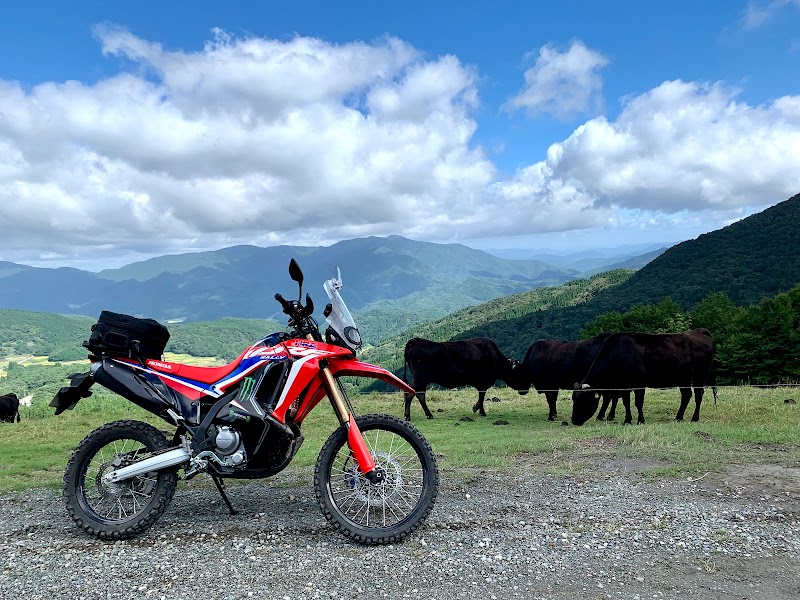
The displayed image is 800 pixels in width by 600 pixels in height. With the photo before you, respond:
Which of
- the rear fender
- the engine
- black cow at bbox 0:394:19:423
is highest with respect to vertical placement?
the rear fender

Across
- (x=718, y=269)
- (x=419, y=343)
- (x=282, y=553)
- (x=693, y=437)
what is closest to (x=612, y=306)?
(x=718, y=269)

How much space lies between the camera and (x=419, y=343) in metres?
19.3

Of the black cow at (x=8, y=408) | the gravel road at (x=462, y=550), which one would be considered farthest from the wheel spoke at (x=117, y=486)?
the black cow at (x=8, y=408)

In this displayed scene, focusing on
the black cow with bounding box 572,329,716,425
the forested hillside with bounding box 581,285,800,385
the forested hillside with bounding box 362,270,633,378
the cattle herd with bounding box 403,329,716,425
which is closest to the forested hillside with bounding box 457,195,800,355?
the forested hillside with bounding box 362,270,633,378

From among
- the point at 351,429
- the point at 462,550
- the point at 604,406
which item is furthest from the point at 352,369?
the point at 604,406

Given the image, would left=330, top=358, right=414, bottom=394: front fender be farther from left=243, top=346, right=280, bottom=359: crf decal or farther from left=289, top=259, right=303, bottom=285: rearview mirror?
left=289, top=259, right=303, bottom=285: rearview mirror

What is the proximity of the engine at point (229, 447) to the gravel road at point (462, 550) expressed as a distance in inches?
27.5

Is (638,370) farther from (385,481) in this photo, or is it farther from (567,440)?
(385,481)

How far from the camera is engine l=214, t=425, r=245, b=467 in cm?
524

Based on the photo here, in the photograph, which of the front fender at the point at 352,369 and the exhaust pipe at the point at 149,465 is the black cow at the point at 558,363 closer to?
the front fender at the point at 352,369

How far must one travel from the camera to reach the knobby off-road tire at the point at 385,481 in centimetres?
517

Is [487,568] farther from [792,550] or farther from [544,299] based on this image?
[544,299]

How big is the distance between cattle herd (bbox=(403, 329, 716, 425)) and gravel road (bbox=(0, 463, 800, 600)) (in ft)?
23.1

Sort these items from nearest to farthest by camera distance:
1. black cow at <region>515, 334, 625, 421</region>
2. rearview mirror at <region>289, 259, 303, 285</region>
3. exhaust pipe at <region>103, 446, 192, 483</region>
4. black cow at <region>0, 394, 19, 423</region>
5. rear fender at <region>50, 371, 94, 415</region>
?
1. rearview mirror at <region>289, 259, 303, 285</region>
2. exhaust pipe at <region>103, 446, 192, 483</region>
3. rear fender at <region>50, 371, 94, 415</region>
4. black cow at <region>515, 334, 625, 421</region>
5. black cow at <region>0, 394, 19, 423</region>
